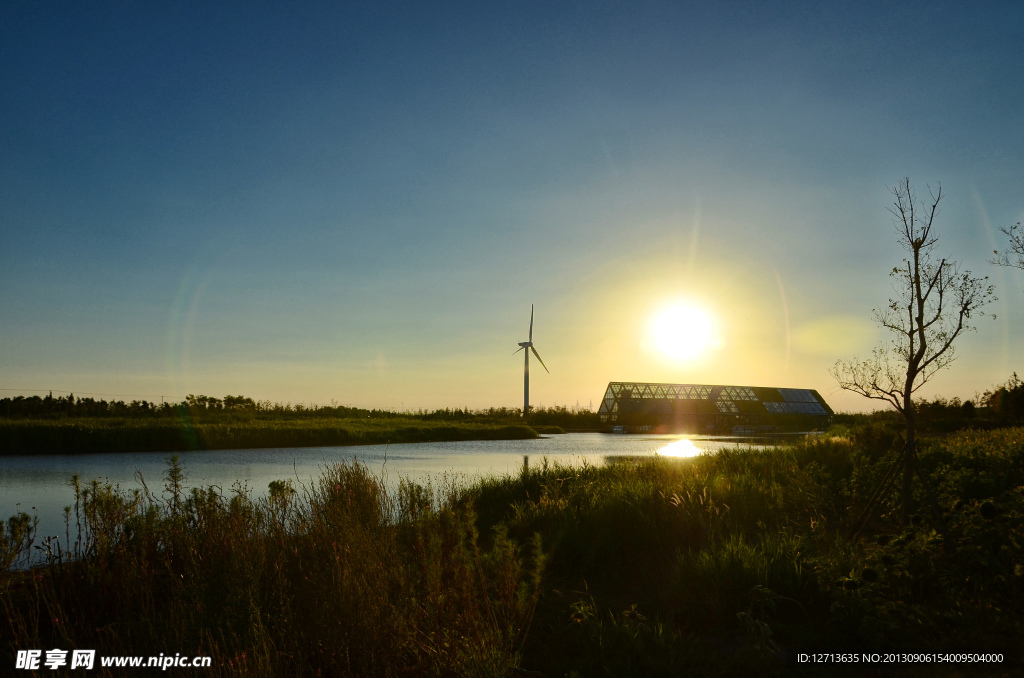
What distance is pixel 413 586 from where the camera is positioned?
505cm

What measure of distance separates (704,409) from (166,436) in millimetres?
51828

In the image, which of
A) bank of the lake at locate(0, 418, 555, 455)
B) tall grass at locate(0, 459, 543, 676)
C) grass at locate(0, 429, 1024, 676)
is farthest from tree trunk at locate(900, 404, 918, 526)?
bank of the lake at locate(0, 418, 555, 455)

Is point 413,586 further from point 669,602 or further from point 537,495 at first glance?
point 537,495

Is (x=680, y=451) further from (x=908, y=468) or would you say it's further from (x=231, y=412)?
(x=231, y=412)

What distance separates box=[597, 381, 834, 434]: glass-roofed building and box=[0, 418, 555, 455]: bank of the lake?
74.8ft

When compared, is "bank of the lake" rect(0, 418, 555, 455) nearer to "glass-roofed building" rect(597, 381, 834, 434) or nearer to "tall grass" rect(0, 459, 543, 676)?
"glass-roofed building" rect(597, 381, 834, 434)

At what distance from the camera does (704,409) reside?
69375 mm

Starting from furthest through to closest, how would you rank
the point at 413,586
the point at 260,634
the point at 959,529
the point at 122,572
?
1. the point at 959,529
2. the point at 122,572
3. the point at 413,586
4. the point at 260,634

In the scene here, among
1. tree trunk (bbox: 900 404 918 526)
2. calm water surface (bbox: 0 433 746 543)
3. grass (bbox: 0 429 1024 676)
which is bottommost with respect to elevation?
calm water surface (bbox: 0 433 746 543)

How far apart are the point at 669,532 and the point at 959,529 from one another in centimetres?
331

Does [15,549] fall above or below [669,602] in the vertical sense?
above

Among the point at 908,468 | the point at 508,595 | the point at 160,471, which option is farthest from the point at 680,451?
the point at 508,595

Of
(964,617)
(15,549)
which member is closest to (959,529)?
(964,617)

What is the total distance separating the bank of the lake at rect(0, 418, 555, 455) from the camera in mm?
32250
